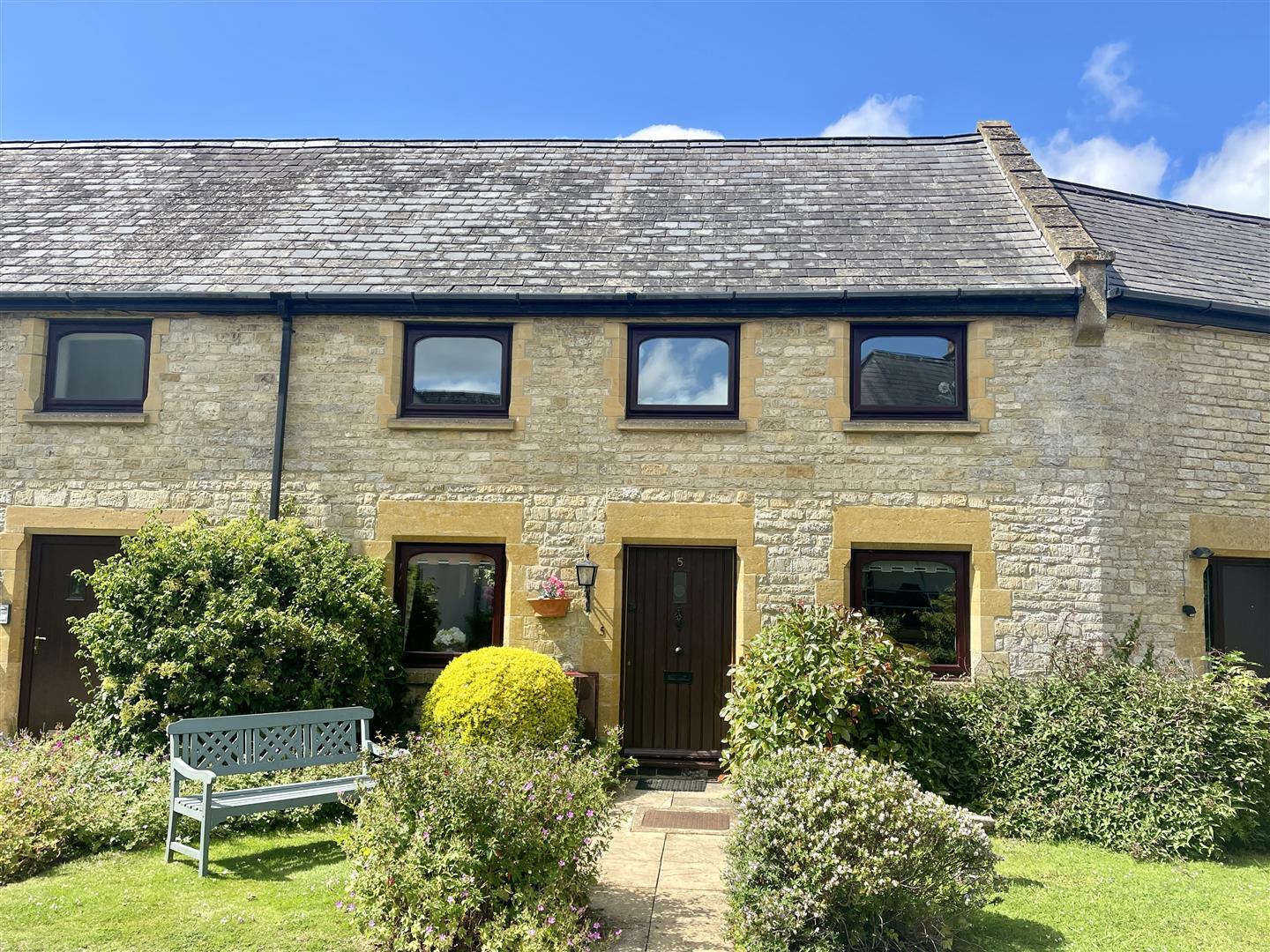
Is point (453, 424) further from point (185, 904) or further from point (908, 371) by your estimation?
point (185, 904)

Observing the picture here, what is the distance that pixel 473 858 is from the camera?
A: 4539 millimetres

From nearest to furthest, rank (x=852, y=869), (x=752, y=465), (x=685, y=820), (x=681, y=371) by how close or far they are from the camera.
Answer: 1. (x=852, y=869)
2. (x=685, y=820)
3. (x=752, y=465)
4. (x=681, y=371)

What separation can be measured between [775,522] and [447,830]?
5.09m

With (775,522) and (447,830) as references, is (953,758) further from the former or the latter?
(447,830)

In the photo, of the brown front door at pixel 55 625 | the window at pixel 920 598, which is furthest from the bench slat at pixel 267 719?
the window at pixel 920 598

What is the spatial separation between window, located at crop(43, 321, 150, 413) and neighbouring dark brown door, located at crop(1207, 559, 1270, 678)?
11.3 metres

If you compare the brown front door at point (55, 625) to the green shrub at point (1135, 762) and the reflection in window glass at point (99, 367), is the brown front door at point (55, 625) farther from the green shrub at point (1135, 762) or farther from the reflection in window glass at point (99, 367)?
the green shrub at point (1135, 762)

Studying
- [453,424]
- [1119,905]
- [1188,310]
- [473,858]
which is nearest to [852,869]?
[473,858]

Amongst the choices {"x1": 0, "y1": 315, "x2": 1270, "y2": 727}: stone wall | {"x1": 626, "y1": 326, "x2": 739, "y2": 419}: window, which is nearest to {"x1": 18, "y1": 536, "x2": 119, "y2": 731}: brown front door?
{"x1": 0, "y1": 315, "x2": 1270, "y2": 727}: stone wall

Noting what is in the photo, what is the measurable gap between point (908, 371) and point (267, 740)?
6.82 metres

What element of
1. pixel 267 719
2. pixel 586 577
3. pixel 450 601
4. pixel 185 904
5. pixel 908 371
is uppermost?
pixel 908 371

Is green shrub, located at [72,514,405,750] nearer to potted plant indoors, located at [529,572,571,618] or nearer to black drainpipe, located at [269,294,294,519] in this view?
black drainpipe, located at [269,294,294,519]

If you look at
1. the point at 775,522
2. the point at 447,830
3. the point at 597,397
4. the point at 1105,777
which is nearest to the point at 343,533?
the point at 597,397

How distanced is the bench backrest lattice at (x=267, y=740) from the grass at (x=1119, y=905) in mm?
4462
